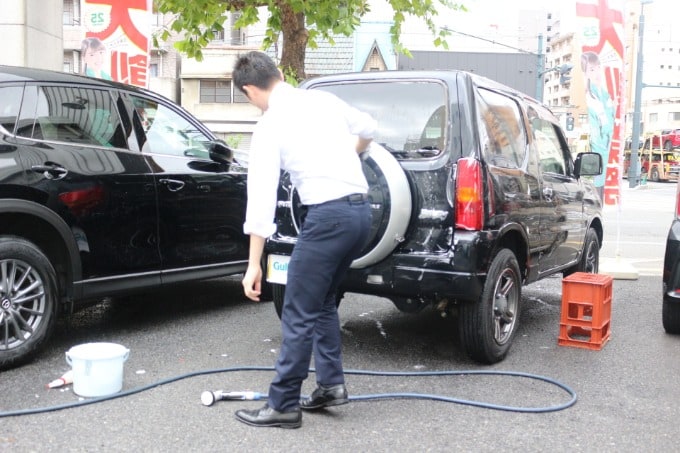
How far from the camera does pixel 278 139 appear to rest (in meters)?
3.51

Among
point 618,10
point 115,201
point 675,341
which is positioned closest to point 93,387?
point 115,201

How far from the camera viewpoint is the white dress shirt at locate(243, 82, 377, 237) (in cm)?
345

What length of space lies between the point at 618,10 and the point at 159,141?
21.5ft

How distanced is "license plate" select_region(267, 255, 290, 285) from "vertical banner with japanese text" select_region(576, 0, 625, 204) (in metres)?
5.89

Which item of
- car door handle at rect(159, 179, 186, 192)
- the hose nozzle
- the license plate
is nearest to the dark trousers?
the hose nozzle

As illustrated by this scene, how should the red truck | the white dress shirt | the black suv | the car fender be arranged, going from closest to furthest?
the white dress shirt, the car fender, the black suv, the red truck

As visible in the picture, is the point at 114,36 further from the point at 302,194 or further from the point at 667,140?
the point at 667,140

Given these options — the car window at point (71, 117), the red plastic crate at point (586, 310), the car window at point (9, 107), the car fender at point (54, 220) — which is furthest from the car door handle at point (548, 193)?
the car window at point (9, 107)

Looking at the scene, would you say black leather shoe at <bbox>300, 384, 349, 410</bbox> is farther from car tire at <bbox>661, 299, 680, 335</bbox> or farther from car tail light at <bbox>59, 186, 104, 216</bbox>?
car tire at <bbox>661, 299, 680, 335</bbox>

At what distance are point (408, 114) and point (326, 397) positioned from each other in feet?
6.53

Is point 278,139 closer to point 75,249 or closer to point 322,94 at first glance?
point 322,94

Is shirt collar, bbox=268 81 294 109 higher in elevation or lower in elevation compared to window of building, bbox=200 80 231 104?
lower

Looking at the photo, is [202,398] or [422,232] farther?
[422,232]

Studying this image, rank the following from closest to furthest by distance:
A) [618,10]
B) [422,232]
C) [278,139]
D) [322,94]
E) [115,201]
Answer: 1. [278,139]
2. [322,94]
3. [422,232]
4. [115,201]
5. [618,10]
